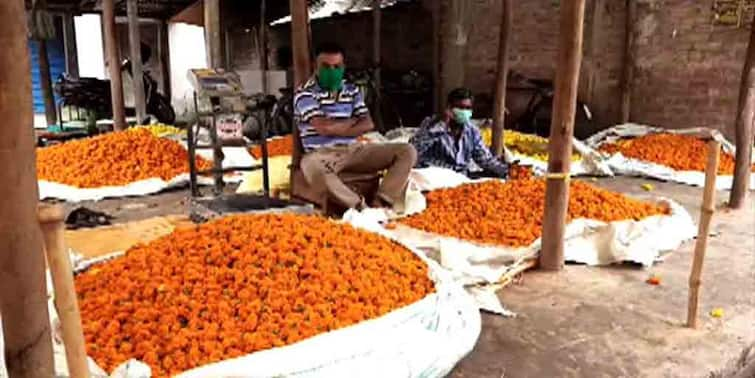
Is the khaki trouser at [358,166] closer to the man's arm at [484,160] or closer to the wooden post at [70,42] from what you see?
the man's arm at [484,160]

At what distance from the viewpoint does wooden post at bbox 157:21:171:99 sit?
1402cm

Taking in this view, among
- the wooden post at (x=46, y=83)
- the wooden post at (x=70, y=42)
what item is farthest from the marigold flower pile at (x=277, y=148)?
the wooden post at (x=70, y=42)

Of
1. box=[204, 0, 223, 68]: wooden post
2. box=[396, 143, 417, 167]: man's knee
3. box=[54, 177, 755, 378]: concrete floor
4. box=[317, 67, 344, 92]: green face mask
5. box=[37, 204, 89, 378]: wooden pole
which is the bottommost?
box=[54, 177, 755, 378]: concrete floor

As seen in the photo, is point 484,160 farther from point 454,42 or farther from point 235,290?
point 454,42

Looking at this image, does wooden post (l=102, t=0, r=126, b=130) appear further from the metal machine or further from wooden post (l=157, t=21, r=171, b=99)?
wooden post (l=157, t=21, r=171, b=99)

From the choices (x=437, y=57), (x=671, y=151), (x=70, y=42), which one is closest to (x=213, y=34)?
(x=437, y=57)

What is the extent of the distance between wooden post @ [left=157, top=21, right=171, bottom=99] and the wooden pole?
44.4 feet

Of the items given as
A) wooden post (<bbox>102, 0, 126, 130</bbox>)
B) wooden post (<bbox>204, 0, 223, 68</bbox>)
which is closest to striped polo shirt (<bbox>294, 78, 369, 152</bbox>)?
wooden post (<bbox>204, 0, 223, 68</bbox>)

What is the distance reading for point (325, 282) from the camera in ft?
7.79

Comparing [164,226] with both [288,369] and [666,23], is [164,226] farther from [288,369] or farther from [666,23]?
[666,23]

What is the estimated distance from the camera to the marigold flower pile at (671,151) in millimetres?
6387

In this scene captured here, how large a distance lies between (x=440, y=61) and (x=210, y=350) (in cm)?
861

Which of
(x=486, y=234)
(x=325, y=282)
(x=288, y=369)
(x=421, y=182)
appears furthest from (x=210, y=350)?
(x=421, y=182)

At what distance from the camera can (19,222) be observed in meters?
1.22
